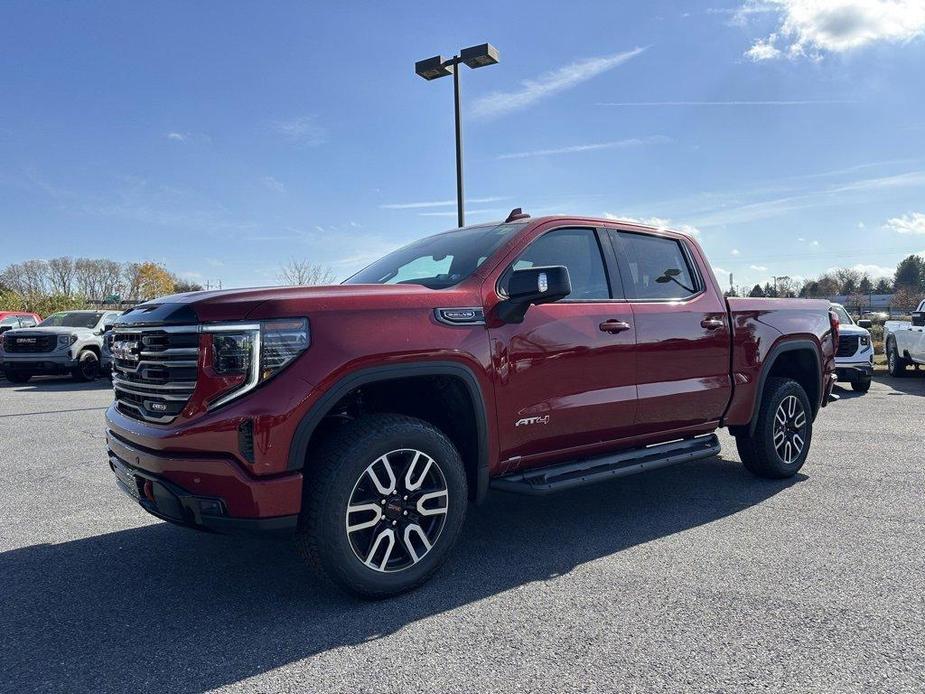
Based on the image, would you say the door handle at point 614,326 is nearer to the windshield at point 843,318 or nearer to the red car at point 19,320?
the windshield at point 843,318

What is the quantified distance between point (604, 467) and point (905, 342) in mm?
13836

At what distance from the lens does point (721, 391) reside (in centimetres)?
496

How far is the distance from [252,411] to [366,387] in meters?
0.69

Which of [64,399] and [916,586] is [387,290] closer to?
[916,586]

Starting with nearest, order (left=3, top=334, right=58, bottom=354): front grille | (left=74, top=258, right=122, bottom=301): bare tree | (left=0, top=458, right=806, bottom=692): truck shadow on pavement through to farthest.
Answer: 1. (left=0, top=458, right=806, bottom=692): truck shadow on pavement
2. (left=3, top=334, right=58, bottom=354): front grille
3. (left=74, top=258, right=122, bottom=301): bare tree

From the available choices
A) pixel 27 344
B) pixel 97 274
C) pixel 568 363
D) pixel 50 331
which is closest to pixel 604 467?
pixel 568 363

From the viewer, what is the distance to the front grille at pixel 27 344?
617 inches

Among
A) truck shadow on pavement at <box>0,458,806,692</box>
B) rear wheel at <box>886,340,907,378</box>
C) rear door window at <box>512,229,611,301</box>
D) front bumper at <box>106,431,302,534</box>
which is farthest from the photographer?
rear wheel at <box>886,340,907,378</box>

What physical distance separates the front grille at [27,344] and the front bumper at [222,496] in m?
15.0

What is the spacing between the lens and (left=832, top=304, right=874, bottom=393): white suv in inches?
485

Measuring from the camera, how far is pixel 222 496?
9.71ft

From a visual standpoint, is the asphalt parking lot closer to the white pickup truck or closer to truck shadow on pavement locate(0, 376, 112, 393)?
truck shadow on pavement locate(0, 376, 112, 393)

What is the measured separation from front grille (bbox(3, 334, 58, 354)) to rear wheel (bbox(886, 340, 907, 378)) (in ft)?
62.6

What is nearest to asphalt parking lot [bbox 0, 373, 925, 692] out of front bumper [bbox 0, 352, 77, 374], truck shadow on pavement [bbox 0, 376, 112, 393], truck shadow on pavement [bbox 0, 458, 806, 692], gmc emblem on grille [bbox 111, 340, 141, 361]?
truck shadow on pavement [bbox 0, 458, 806, 692]
